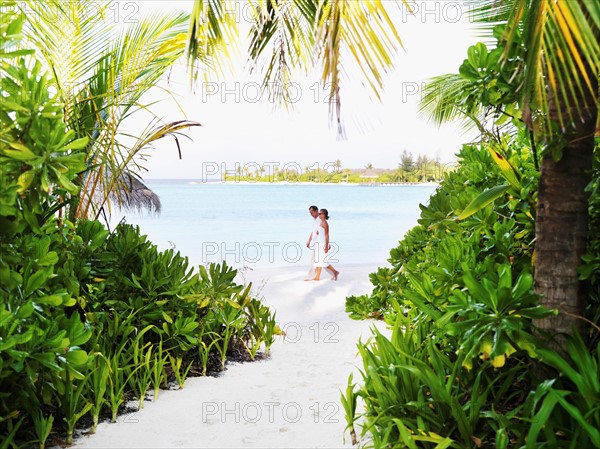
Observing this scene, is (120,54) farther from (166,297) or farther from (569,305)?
(569,305)

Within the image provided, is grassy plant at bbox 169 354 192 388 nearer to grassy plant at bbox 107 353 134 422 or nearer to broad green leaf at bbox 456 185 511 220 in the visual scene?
grassy plant at bbox 107 353 134 422

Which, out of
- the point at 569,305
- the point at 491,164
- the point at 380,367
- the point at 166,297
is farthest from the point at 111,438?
the point at 491,164

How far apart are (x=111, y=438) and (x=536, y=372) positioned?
93.3 inches

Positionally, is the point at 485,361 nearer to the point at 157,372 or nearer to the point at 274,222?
the point at 157,372

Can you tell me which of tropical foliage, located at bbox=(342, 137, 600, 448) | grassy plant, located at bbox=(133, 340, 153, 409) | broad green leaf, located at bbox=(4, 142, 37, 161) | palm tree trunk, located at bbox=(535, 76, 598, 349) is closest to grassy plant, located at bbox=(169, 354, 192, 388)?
→ grassy plant, located at bbox=(133, 340, 153, 409)

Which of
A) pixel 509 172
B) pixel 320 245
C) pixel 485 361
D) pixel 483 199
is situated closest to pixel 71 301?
pixel 485 361

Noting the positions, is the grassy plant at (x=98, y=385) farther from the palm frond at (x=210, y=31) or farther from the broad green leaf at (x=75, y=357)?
the palm frond at (x=210, y=31)

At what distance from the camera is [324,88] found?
8.03 ft

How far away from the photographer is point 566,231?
276cm

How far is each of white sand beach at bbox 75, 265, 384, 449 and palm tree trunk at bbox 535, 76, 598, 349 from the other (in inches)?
53.1

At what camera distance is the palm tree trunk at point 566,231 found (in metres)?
2.75

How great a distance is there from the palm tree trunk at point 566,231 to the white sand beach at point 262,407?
1348mm

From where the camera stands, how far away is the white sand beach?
10.8ft

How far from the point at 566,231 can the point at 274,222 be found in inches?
1319
